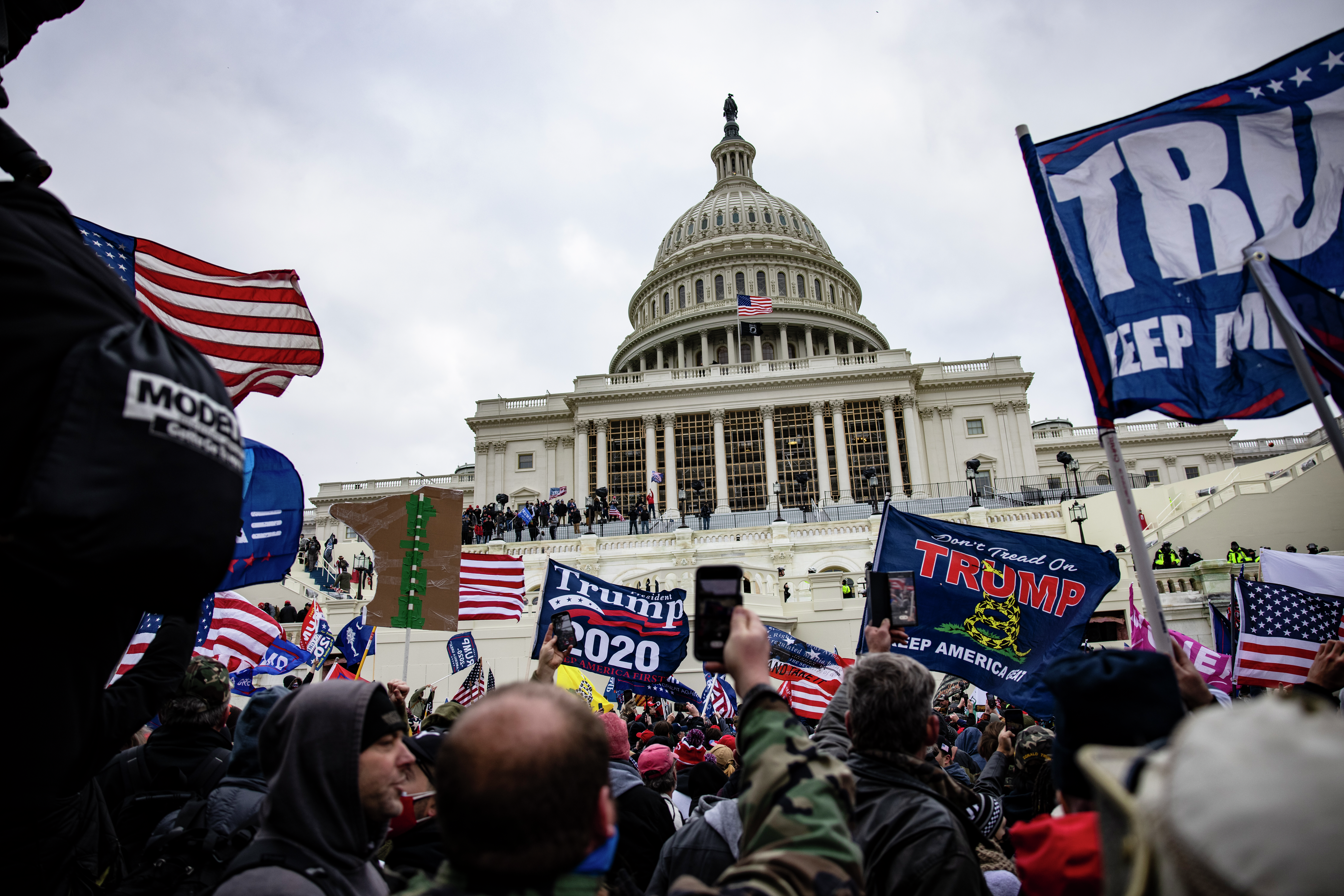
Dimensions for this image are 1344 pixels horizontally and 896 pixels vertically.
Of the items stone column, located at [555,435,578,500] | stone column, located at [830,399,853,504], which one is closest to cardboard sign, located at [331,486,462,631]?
stone column, located at [830,399,853,504]

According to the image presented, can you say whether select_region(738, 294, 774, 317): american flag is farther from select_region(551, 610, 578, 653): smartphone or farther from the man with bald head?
the man with bald head

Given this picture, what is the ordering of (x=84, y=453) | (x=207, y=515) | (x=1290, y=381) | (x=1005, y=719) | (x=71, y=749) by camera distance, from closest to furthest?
(x=84, y=453) → (x=207, y=515) → (x=71, y=749) → (x=1290, y=381) → (x=1005, y=719)

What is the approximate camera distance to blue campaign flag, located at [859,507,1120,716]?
6.14 m

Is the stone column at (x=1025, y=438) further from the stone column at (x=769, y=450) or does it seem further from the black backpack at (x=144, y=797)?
the black backpack at (x=144, y=797)

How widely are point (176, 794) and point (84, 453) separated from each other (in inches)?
111

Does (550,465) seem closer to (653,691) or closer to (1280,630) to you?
(653,691)

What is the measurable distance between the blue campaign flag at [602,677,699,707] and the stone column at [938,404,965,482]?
120 feet

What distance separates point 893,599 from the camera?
3658 millimetres

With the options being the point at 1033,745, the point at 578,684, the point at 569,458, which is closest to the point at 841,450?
the point at 569,458

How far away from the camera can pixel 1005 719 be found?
7785 mm

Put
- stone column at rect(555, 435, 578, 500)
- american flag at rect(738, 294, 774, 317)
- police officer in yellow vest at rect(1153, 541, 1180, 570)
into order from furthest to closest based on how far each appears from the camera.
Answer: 1. american flag at rect(738, 294, 774, 317)
2. stone column at rect(555, 435, 578, 500)
3. police officer in yellow vest at rect(1153, 541, 1180, 570)

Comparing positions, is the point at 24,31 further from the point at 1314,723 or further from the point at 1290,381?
the point at 1290,381

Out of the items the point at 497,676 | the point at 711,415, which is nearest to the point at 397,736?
the point at 497,676

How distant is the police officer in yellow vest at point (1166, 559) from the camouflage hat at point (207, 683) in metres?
21.2
